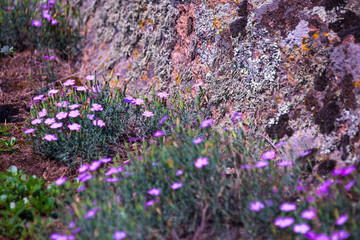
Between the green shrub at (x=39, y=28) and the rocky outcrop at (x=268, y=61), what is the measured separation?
4.47ft

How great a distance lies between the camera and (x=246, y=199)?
7.30 ft

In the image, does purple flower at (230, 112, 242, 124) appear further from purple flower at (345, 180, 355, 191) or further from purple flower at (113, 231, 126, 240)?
purple flower at (113, 231, 126, 240)

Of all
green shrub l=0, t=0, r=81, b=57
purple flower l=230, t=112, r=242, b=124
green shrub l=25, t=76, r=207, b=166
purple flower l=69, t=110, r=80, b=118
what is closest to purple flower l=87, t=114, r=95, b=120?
green shrub l=25, t=76, r=207, b=166

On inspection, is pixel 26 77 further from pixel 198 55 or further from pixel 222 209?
pixel 222 209

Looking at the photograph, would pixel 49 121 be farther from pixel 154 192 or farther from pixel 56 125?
pixel 154 192

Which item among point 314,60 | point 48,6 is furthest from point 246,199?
point 48,6

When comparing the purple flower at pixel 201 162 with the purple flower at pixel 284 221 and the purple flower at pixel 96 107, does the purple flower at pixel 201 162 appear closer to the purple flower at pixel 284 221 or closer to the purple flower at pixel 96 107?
the purple flower at pixel 284 221

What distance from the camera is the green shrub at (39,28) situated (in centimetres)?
492

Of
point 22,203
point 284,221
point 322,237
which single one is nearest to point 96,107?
point 22,203

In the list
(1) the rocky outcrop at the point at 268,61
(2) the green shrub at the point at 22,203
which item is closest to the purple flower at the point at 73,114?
(2) the green shrub at the point at 22,203

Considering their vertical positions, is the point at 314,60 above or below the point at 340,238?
above

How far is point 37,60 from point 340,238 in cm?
442

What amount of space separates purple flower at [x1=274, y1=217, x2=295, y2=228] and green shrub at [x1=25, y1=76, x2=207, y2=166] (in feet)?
4.49

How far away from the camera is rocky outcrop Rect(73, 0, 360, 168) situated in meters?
2.50
